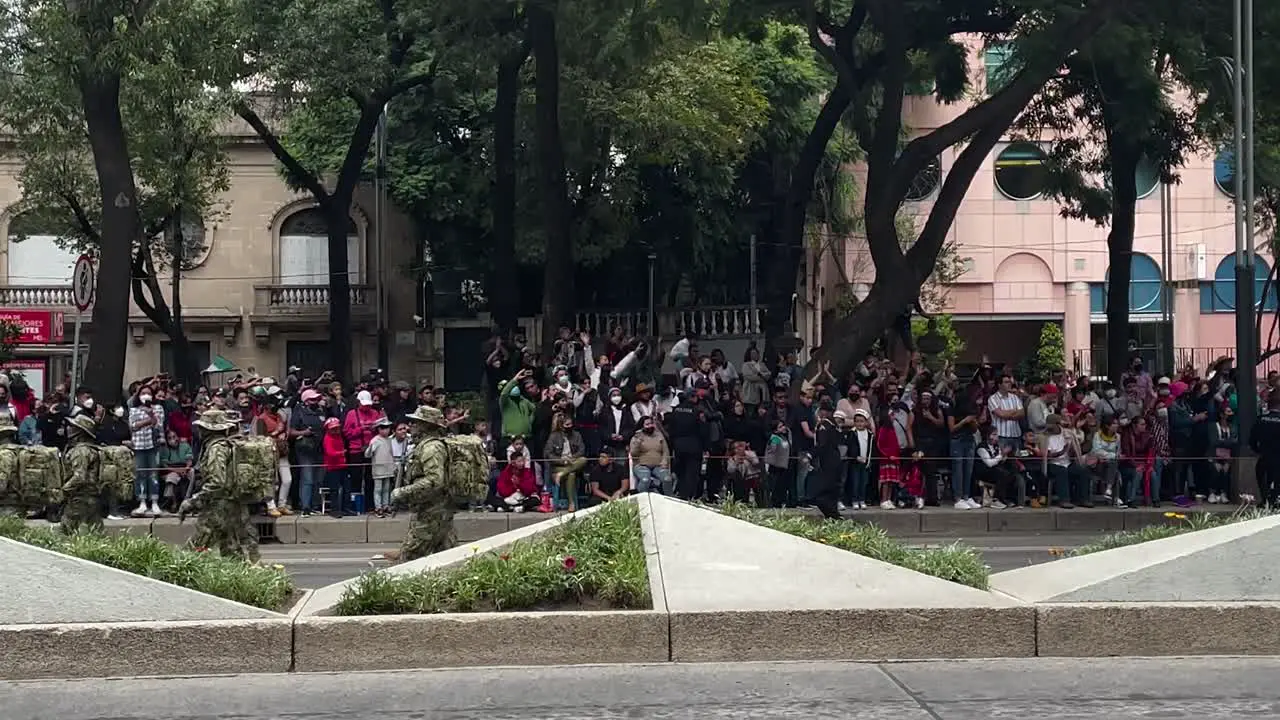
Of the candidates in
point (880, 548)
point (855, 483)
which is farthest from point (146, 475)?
point (880, 548)

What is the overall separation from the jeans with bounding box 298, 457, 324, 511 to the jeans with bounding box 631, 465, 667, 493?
3800 millimetres

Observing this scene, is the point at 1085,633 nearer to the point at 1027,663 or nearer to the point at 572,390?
the point at 1027,663

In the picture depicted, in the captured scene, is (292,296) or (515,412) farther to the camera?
(292,296)

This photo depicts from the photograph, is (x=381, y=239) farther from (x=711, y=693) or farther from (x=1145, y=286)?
(x=711, y=693)

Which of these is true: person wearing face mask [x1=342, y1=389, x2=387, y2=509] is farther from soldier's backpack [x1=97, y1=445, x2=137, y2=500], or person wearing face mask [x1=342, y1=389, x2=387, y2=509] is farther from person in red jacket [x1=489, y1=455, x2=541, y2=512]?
soldier's backpack [x1=97, y1=445, x2=137, y2=500]

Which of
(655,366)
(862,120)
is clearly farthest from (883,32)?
(655,366)

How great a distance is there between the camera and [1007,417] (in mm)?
19484

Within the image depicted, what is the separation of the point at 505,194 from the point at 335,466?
1042 cm

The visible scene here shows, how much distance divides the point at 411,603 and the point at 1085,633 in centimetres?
352

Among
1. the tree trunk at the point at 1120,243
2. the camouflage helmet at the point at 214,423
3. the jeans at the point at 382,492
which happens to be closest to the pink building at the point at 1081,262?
the tree trunk at the point at 1120,243

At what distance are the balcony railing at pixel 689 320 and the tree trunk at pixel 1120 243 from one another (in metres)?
7.01

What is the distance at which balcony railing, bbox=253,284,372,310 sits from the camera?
3897 cm

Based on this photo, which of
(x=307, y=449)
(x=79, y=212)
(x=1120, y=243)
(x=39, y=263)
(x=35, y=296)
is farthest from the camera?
(x=39, y=263)

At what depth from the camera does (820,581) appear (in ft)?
27.2
